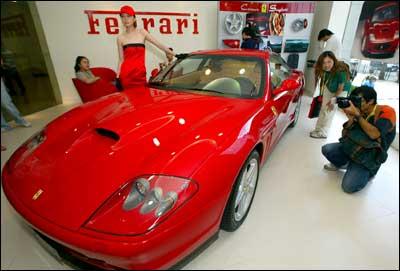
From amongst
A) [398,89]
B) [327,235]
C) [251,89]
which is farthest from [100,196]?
[398,89]

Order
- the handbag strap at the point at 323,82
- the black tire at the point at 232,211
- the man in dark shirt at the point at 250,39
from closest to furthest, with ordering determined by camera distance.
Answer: the black tire at the point at 232,211 < the handbag strap at the point at 323,82 < the man in dark shirt at the point at 250,39

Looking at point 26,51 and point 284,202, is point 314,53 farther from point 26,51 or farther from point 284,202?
point 26,51

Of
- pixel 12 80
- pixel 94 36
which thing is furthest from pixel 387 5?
pixel 12 80

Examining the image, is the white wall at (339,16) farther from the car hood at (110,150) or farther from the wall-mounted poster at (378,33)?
the car hood at (110,150)

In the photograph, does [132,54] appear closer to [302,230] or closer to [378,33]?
[302,230]

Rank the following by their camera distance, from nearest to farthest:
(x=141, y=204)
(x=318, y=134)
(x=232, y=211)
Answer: (x=141, y=204) → (x=232, y=211) → (x=318, y=134)

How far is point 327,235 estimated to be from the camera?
4.72 ft

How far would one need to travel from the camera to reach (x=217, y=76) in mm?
1883

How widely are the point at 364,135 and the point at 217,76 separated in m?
1.30

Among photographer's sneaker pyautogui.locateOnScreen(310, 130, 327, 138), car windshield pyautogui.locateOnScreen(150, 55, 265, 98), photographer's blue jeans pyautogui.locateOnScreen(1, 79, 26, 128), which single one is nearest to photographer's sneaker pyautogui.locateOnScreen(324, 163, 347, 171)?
photographer's sneaker pyautogui.locateOnScreen(310, 130, 327, 138)

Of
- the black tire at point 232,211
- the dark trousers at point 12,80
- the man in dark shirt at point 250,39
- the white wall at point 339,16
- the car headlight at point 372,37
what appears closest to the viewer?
the black tire at point 232,211

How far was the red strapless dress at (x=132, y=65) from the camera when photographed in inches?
97.7

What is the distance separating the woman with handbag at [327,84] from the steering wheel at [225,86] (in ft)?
4.53

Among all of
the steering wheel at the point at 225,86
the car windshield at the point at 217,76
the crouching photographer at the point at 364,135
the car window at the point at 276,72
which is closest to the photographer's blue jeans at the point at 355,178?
the crouching photographer at the point at 364,135
